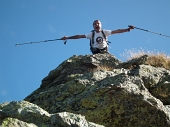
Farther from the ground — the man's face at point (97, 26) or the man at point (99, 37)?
the man's face at point (97, 26)

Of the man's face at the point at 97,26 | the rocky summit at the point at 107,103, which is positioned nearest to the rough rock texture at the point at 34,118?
the rocky summit at the point at 107,103

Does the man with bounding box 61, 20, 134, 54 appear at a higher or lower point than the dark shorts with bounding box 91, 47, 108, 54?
higher

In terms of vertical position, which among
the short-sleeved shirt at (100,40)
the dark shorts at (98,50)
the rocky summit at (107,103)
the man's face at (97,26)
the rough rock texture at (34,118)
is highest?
the man's face at (97,26)

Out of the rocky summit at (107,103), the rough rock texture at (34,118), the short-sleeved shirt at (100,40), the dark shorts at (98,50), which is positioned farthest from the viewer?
the dark shorts at (98,50)

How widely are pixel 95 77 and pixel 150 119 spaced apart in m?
2.64

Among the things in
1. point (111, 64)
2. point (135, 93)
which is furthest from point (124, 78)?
point (111, 64)

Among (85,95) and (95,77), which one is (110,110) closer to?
(85,95)

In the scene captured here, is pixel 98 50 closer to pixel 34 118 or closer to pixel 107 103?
pixel 107 103

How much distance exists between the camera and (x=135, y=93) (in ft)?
23.9

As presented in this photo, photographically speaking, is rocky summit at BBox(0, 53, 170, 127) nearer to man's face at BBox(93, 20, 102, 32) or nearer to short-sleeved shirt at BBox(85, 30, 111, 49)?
short-sleeved shirt at BBox(85, 30, 111, 49)

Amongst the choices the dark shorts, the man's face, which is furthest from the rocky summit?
the man's face

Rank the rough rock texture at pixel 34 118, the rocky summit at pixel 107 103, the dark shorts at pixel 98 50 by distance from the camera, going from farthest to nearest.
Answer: the dark shorts at pixel 98 50
the rocky summit at pixel 107 103
the rough rock texture at pixel 34 118

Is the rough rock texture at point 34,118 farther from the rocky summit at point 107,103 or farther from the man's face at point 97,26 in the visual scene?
the man's face at point 97,26

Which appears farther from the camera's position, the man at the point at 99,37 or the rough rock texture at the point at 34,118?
the man at the point at 99,37
